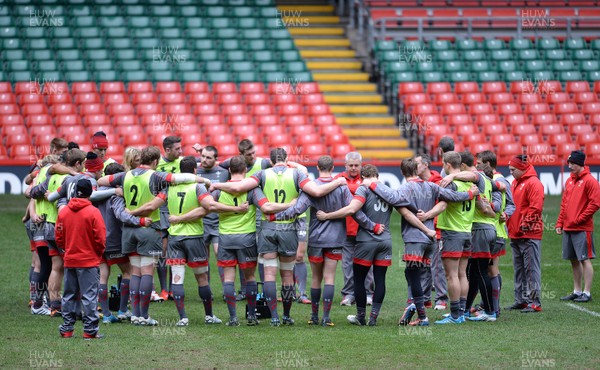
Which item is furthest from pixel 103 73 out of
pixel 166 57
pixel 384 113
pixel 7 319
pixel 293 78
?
pixel 7 319

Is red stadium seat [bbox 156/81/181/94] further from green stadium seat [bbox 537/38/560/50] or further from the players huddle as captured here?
the players huddle

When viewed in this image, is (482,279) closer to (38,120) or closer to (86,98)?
(38,120)

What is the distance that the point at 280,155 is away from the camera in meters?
11.3

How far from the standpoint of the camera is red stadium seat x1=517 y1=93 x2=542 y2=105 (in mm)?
26297

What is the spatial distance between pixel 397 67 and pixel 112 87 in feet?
25.3

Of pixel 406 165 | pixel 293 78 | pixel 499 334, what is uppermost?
pixel 293 78

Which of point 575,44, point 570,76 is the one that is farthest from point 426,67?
point 575,44

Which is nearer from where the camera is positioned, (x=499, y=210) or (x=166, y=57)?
(x=499, y=210)

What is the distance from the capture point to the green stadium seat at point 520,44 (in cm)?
2800

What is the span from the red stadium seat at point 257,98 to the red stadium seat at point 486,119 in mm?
5523

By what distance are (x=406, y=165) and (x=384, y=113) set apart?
1545 centimetres

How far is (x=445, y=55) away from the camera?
2727 cm

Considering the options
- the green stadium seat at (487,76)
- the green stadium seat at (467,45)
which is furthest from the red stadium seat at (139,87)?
the green stadium seat at (487,76)

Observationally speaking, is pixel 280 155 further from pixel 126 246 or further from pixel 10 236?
pixel 10 236
